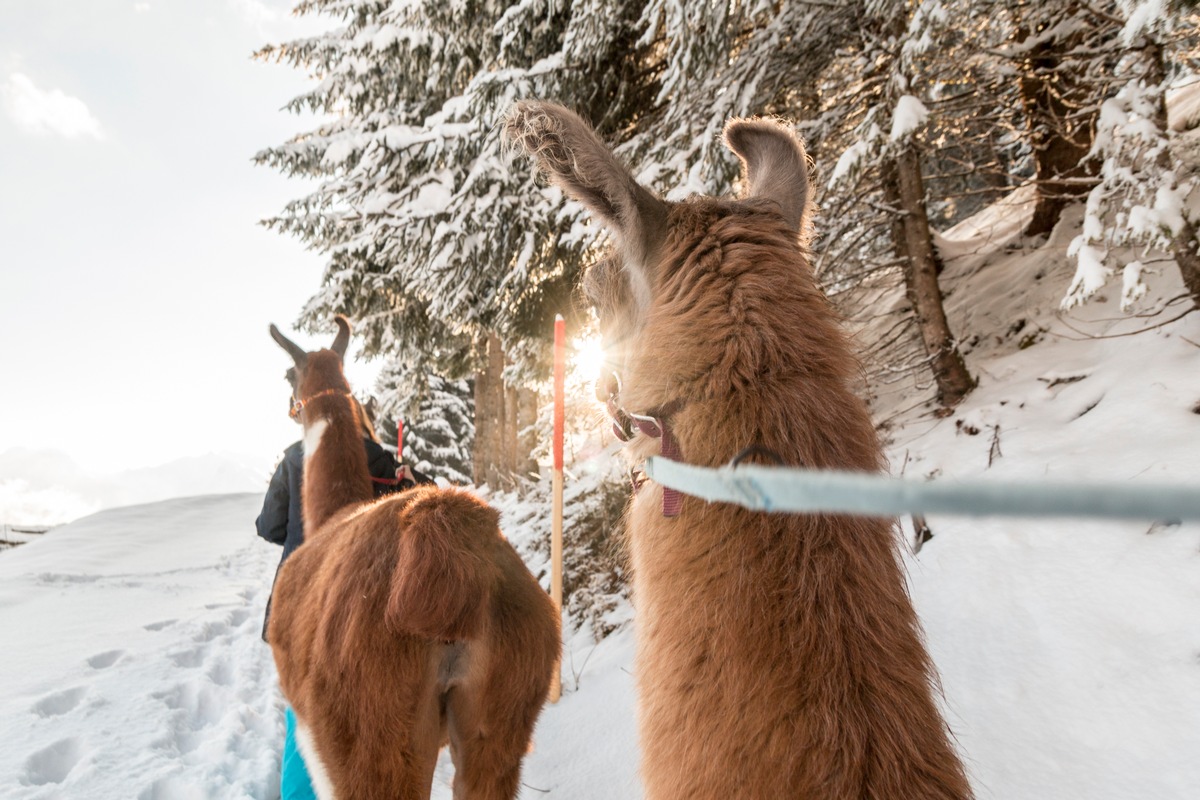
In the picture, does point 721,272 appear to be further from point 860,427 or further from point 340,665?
point 340,665

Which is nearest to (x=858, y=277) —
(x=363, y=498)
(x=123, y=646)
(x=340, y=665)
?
(x=363, y=498)

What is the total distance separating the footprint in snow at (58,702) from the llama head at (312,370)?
271 centimetres

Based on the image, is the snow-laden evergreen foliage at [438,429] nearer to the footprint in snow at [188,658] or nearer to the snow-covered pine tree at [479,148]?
the snow-covered pine tree at [479,148]

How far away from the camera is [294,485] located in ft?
13.1

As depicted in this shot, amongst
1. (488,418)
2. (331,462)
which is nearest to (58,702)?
(331,462)

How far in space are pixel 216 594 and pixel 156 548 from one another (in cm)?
540

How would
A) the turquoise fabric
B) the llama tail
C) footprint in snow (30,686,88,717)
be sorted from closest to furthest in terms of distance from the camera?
the llama tail
the turquoise fabric
footprint in snow (30,686,88,717)

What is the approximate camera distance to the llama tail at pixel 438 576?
2.01 metres

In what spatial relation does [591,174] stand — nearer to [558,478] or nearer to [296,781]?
[296,781]

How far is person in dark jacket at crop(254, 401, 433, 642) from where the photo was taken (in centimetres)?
396

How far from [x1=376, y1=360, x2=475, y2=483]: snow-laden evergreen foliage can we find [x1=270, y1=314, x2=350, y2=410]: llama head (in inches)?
671

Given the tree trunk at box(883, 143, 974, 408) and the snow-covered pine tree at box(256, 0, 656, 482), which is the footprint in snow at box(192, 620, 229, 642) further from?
the tree trunk at box(883, 143, 974, 408)

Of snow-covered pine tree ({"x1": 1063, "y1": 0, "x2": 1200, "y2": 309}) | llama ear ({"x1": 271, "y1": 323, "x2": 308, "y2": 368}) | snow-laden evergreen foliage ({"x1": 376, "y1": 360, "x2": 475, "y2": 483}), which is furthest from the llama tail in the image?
snow-laden evergreen foliage ({"x1": 376, "y1": 360, "x2": 475, "y2": 483})

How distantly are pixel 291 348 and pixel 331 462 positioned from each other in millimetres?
1081
